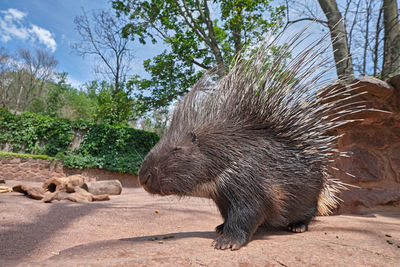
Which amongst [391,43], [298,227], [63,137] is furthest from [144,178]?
[63,137]

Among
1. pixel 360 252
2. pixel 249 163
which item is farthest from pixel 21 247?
pixel 360 252

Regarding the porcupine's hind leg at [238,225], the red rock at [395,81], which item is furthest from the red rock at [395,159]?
the porcupine's hind leg at [238,225]

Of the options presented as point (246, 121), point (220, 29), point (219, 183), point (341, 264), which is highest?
point (220, 29)

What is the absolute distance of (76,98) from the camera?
3944cm

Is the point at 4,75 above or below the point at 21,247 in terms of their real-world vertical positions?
above

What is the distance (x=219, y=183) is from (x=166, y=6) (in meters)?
10.5

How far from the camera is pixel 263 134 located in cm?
199

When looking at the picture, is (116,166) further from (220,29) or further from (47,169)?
(220,29)

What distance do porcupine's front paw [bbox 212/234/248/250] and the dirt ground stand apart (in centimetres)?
4

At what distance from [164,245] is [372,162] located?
3.57m

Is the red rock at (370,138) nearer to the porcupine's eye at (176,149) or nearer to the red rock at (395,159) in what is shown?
the red rock at (395,159)

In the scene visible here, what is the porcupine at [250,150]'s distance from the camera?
1.82 meters

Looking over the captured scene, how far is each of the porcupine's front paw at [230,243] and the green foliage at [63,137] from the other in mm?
11350

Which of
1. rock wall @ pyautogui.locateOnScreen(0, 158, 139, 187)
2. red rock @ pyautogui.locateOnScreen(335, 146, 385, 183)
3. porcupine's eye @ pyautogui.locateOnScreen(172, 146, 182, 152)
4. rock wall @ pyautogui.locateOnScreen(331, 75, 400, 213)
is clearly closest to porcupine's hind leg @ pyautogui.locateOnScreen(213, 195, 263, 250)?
porcupine's eye @ pyautogui.locateOnScreen(172, 146, 182, 152)
